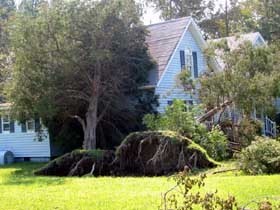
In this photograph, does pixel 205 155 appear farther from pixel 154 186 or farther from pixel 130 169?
pixel 154 186

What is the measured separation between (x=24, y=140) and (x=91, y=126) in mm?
6671

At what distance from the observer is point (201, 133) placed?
22516 mm

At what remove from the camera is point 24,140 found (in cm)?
3105

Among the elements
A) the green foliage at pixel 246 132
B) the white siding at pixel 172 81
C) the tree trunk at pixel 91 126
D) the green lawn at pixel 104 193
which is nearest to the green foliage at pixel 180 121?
the green foliage at pixel 246 132

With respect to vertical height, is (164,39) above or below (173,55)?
above

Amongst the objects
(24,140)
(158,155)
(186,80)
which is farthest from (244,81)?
(24,140)

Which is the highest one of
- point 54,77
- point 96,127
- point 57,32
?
point 57,32

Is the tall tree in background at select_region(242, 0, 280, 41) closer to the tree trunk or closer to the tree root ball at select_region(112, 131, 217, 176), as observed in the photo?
the tree trunk

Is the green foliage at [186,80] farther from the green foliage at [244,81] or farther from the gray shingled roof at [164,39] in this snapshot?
the gray shingled roof at [164,39]

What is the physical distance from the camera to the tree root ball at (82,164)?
2091 cm

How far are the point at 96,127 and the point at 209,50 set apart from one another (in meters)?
6.80

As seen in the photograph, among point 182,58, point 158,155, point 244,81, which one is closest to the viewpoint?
point 158,155

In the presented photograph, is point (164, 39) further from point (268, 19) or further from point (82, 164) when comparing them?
point (268, 19)

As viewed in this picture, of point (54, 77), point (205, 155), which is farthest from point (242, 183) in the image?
point (54, 77)
